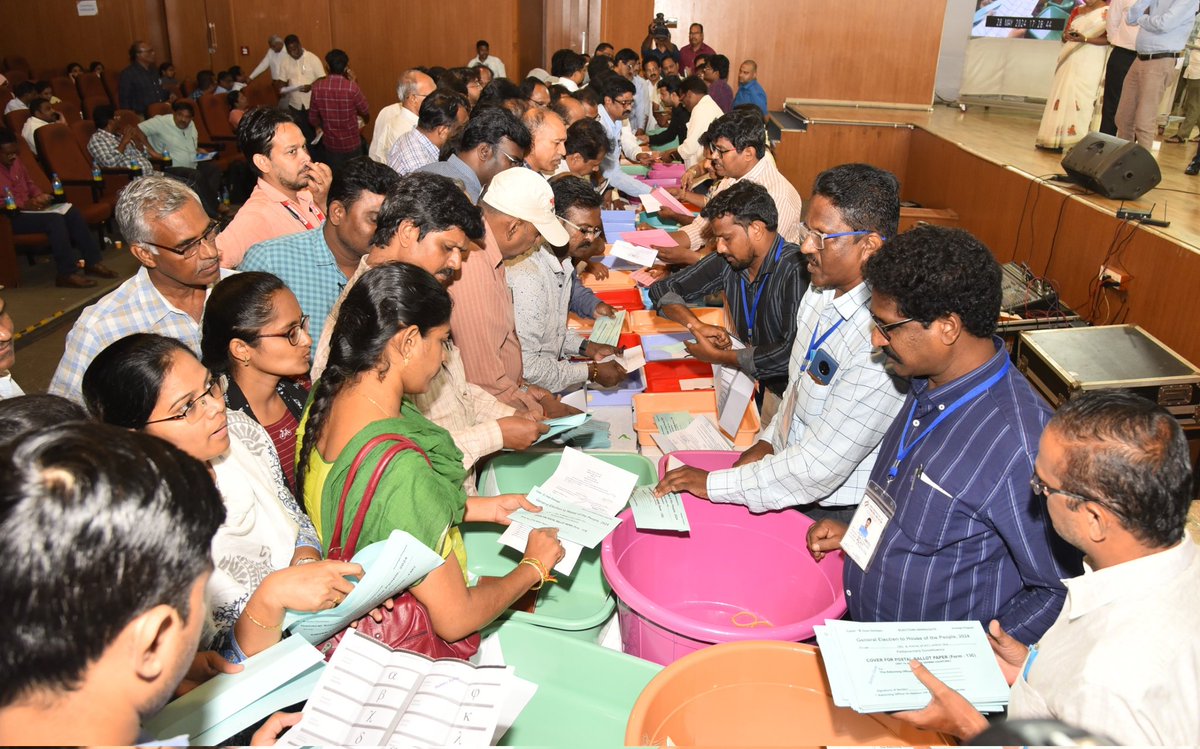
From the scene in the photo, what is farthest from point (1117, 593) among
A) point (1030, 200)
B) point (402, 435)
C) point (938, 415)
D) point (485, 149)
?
point (1030, 200)

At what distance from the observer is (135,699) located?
2.57 feet

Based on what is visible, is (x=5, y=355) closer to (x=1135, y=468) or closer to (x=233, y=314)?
(x=233, y=314)

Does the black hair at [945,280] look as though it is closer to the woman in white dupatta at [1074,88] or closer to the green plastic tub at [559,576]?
the green plastic tub at [559,576]

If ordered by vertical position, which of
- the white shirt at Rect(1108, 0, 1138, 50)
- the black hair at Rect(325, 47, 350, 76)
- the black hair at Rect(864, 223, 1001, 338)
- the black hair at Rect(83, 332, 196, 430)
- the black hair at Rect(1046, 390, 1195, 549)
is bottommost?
the black hair at Rect(83, 332, 196, 430)

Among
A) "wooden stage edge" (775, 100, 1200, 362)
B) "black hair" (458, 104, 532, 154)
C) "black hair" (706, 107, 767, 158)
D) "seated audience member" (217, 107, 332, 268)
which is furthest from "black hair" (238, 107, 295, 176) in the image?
"wooden stage edge" (775, 100, 1200, 362)

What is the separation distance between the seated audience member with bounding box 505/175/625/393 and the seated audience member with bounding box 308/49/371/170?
5.03 m

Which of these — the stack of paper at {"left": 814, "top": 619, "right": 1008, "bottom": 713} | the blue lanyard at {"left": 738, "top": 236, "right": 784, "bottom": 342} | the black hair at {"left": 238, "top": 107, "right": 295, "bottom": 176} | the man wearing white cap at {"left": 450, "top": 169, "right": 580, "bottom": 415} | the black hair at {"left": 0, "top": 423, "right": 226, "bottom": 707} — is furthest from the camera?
the black hair at {"left": 238, "top": 107, "right": 295, "bottom": 176}

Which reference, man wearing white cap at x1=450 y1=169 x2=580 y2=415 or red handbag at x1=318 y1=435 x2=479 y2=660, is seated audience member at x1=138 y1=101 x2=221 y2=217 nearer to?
man wearing white cap at x1=450 y1=169 x2=580 y2=415

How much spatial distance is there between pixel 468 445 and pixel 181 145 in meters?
6.55

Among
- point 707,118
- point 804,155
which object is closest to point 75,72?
point 707,118

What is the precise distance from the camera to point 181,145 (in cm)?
712

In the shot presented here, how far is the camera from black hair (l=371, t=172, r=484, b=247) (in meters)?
2.17

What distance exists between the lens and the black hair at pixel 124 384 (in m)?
1.45

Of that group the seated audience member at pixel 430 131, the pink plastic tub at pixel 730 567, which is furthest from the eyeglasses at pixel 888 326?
the seated audience member at pixel 430 131
